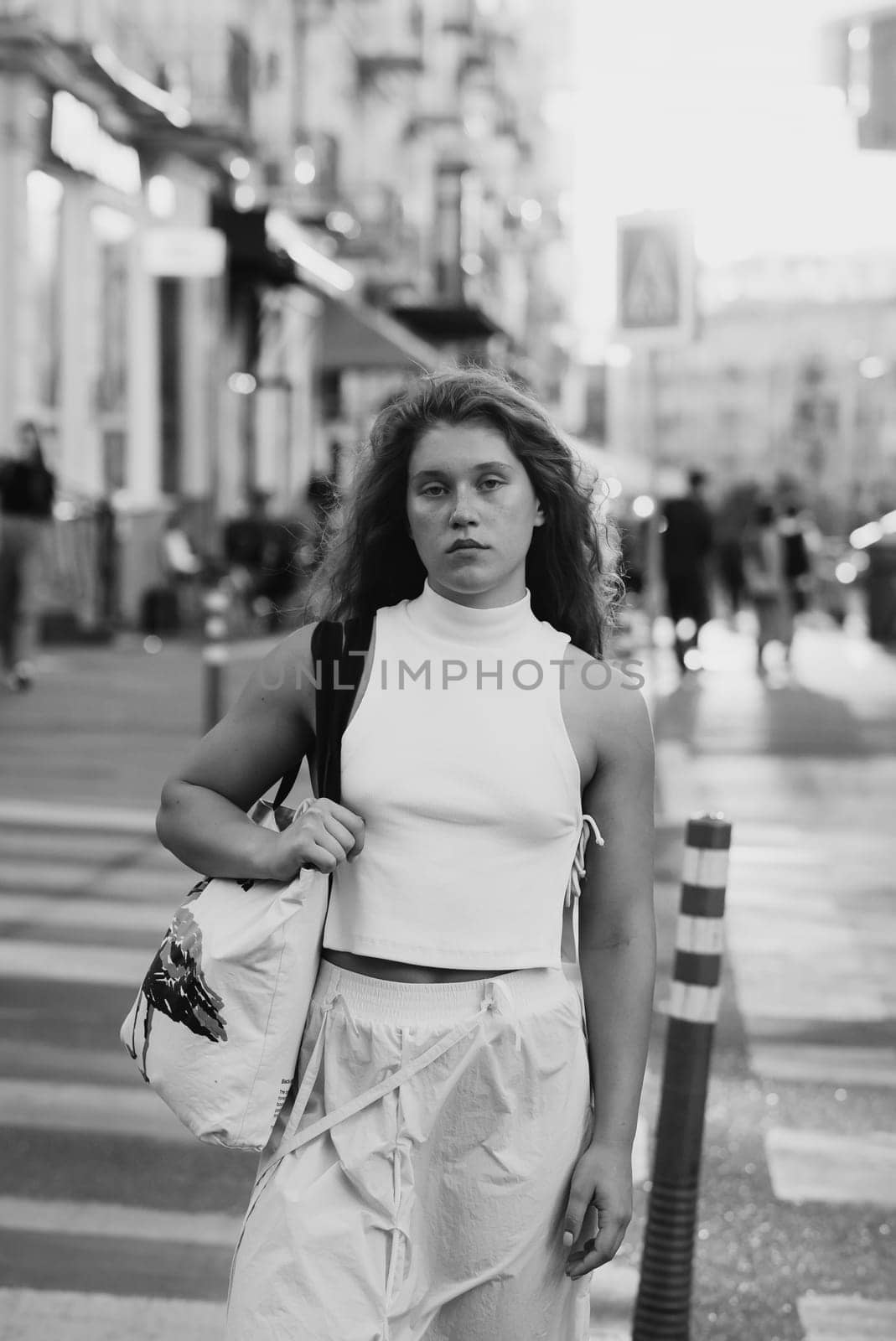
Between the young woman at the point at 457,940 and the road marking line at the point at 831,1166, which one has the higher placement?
the young woman at the point at 457,940

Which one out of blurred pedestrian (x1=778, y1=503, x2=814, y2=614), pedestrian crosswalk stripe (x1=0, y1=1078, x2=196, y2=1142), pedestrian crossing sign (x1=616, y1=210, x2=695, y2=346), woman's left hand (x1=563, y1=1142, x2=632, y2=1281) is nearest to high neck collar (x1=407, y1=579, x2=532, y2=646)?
woman's left hand (x1=563, y1=1142, x2=632, y2=1281)

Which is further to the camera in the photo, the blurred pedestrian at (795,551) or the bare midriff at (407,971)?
the blurred pedestrian at (795,551)

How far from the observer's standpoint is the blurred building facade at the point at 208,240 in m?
21.1

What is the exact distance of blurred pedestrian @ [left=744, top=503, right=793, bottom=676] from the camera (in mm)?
19891

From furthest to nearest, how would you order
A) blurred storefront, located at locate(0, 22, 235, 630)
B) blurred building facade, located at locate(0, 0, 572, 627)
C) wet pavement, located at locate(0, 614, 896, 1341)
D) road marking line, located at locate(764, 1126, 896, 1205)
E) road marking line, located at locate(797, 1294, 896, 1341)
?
blurred building facade, located at locate(0, 0, 572, 627), blurred storefront, located at locate(0, 22, 235, 630), road marking line, located at locate(764, 1126, 896, 1205), wet pavement, located at locate(0, 614, 896, 1341), road marking line, located at locate(797, 1294, 896, 1341)

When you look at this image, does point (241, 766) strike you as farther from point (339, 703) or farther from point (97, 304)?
point (97, 304)

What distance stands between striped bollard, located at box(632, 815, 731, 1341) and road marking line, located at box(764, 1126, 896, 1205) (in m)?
0.89

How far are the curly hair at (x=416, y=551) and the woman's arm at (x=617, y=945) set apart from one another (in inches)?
8.3

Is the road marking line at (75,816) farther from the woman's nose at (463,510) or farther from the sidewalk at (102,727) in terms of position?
the woman's nose at (463,510)

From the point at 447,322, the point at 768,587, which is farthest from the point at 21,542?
the point at 447,322

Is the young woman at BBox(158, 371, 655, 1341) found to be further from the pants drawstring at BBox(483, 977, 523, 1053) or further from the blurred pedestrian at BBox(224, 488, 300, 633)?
the blurred pedestrian at BBox(224, 488, 300, 633)

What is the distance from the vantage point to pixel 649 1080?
573cm

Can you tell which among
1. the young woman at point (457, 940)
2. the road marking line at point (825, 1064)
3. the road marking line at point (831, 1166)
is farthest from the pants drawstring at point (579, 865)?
the road marking line at point (825, 1064)

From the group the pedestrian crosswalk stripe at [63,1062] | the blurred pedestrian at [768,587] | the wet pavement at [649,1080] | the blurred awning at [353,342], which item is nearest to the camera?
the wet pavement at [649,1080]
